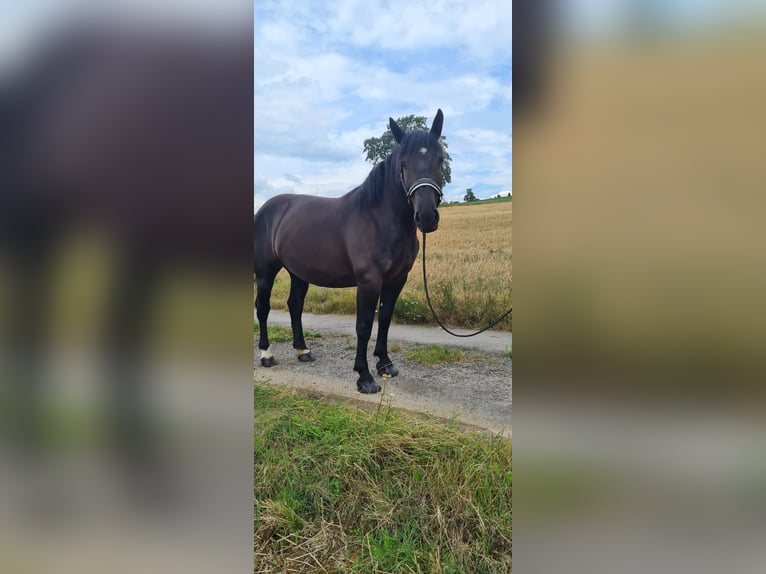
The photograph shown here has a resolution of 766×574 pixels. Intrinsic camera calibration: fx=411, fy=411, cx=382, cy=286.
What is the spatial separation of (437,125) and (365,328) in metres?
1.60

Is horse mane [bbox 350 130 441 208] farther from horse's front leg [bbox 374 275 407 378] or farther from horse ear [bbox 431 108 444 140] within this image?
horse's front leg [bbox 374 275 407 378]

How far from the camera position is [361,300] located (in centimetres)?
343

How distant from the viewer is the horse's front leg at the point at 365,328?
3.14m

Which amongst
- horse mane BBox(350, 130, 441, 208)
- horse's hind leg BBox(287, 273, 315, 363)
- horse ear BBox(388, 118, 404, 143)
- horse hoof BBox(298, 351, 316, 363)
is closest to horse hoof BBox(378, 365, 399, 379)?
horse hoof BBox(298, 351, 316, 363)

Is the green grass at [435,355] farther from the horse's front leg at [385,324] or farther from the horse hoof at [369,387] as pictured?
the horse hoof at [369,387]

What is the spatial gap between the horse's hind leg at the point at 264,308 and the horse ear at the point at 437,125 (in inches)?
91.4

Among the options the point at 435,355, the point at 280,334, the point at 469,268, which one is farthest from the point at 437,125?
the point at 280,334

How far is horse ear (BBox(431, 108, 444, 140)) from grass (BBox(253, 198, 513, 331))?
48cm

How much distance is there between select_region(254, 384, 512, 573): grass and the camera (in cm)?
199

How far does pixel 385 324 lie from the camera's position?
3.28 meters
